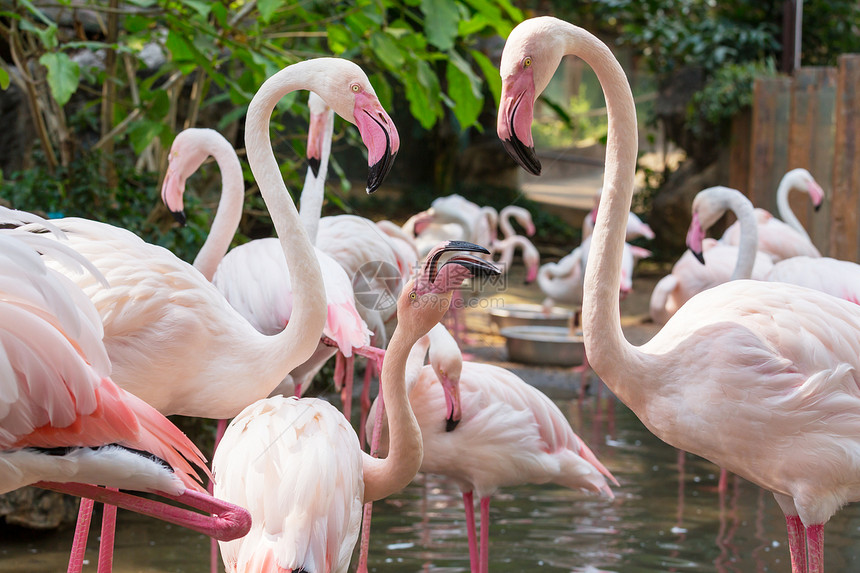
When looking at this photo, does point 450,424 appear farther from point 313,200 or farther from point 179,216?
point 179,216

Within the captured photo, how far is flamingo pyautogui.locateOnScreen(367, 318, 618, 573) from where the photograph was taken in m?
3.38

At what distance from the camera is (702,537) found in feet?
12.7

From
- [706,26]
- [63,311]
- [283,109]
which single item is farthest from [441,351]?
[706,26]

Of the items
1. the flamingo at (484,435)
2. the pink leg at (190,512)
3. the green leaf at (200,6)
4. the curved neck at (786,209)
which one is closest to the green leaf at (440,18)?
the green leaf at (200,6)

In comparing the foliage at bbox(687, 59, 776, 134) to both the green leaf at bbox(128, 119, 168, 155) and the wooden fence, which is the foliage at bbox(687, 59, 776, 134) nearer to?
the wooden fence

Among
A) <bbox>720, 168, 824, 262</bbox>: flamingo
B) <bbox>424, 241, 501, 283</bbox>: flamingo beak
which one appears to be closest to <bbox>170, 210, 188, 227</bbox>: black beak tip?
<bbox>424, 241, 501, 283</bbox>: flamingo beak

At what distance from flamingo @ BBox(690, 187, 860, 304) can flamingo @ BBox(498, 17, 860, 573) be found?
157 centimetres

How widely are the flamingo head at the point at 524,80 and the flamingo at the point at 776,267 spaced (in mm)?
2145

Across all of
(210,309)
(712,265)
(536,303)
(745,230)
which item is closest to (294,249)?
(210,309)

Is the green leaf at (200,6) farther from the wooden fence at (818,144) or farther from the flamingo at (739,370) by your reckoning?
the wooden fence at (818,144)

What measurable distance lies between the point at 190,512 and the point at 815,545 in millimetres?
1729

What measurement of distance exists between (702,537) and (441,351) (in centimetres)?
152

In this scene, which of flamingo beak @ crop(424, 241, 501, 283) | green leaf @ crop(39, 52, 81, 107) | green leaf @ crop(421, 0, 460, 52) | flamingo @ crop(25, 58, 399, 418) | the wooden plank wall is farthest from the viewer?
the wooden plank wall

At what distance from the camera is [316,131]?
12.5ft
